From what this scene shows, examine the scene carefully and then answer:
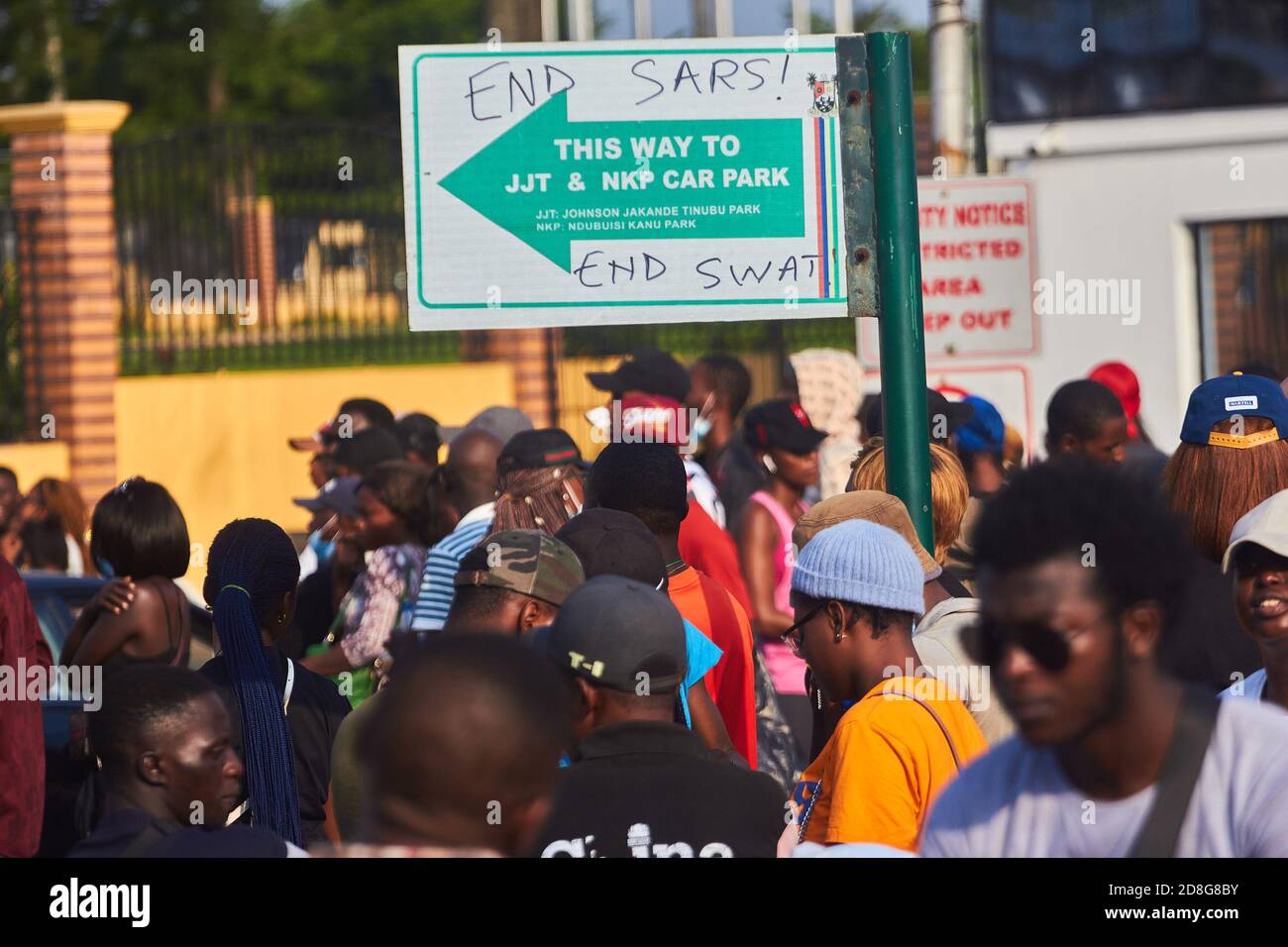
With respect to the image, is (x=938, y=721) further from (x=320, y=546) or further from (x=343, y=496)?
(x=320, y=546)

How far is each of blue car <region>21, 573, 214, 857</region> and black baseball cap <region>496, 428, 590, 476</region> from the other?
0.99 metres

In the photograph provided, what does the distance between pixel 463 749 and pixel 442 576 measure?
9.55 feet

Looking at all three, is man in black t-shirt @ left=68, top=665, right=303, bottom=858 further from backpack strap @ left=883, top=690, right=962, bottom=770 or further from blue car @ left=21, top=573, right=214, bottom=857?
backpack strap @ left=883, top=690, right=962, bottom=770

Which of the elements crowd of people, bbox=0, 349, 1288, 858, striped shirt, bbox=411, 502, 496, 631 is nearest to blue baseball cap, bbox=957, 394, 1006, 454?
crowd of people, bbox=0, 349, 1288, 858

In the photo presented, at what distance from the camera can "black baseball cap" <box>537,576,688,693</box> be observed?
3104mm

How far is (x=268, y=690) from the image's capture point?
13.3 feet

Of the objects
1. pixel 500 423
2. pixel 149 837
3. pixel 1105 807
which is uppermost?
pixel 500 423

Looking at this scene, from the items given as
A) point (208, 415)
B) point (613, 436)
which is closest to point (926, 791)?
point (613, 436)

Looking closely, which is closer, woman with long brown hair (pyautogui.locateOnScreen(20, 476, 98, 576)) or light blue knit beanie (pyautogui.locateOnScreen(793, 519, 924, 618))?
light blue knit beanie (pyautogui.locateOnScreen(793, 519, 924, 618))

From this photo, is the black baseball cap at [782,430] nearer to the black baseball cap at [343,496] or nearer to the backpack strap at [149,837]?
the black baseball cap at [343,496]

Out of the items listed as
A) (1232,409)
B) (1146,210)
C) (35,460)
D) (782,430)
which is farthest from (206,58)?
(1232,409)

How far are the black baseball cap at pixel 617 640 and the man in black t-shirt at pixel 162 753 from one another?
0.83 metres

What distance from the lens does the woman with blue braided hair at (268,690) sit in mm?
3967

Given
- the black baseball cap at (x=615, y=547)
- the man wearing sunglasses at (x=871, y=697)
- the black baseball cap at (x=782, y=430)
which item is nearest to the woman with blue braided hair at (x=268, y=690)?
the black baseball cap at (x=615, y=547)
